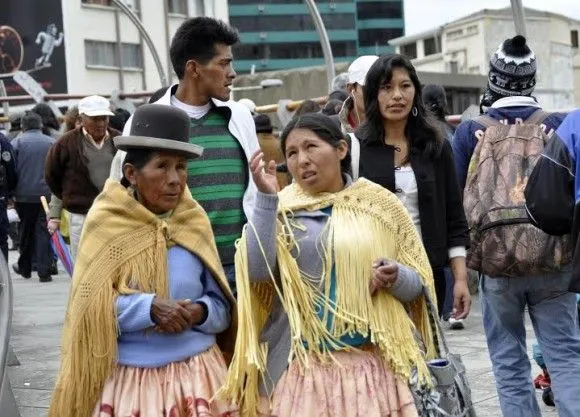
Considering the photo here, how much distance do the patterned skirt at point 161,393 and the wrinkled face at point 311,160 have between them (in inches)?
28.2

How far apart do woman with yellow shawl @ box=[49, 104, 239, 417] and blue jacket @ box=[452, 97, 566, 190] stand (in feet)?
5.59

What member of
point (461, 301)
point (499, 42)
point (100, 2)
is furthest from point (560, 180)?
point (499, 42)

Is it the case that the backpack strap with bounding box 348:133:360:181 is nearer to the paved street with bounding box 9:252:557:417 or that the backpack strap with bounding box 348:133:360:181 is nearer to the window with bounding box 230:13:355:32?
the paved street with bounding box 9:252:557:417

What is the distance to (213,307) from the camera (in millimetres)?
4496

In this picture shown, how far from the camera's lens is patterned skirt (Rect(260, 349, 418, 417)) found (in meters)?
4.33

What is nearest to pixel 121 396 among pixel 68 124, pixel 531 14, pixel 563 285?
pixel 563 285

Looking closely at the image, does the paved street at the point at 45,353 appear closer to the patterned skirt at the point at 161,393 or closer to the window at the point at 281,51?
the patterned skirt at the point at 161,393

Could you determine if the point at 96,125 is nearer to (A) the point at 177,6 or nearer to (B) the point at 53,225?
(B) the point at 53,225

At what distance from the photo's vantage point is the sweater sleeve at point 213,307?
4477mm

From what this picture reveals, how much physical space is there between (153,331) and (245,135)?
1.13 meters

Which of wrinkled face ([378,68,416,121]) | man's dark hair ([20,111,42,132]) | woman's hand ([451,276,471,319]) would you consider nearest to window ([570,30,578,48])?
man's dark hair ([20,111,42,132])

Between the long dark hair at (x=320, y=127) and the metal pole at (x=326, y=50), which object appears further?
the metal pole at (x=326, y=50)

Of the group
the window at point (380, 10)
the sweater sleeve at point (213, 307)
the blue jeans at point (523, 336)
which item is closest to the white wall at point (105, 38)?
the blue jeans at point (523, 336)

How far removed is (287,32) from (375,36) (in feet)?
37.1
